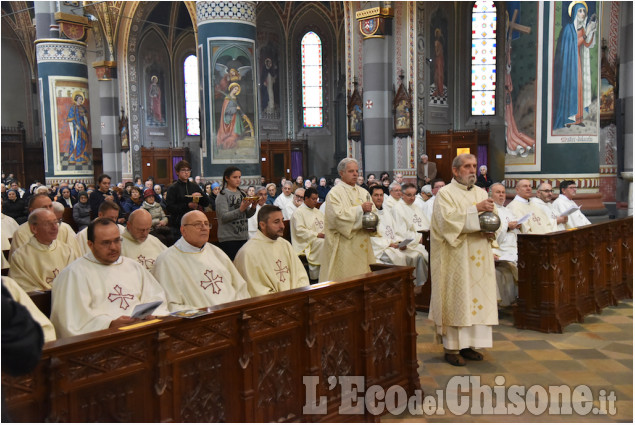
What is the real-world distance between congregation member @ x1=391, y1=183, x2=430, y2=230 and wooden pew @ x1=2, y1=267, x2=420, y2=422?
4120mm

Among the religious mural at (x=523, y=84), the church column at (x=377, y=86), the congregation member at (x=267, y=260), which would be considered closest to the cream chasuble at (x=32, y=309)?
the congregation member at (x=267, y=260)

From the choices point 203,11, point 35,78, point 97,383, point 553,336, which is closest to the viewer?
point 97,383

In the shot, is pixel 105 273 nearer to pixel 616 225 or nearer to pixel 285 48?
pixel 616 225

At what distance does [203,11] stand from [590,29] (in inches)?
291

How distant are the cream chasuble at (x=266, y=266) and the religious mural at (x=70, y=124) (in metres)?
13.1

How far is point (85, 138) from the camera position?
1600 cm

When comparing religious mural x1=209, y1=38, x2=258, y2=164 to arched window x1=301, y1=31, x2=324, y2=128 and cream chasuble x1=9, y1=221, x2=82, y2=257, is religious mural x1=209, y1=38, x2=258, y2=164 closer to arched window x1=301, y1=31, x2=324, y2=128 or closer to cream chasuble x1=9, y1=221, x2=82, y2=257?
cream chasuble x1=9, y1=221, x2=82, y2=257

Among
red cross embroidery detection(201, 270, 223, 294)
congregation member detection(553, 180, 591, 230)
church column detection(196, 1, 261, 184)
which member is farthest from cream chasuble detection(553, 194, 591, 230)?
church column detection(196, 1, 261, 184)

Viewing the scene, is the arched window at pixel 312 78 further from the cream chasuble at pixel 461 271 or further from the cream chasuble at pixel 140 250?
the cream chasuble at pixel 461 271

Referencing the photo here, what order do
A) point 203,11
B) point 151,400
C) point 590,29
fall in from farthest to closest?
point 203,11 < point 590,29 < point 151,400

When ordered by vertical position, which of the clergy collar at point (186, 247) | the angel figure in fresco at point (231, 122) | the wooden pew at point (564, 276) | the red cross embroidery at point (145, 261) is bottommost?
the wooden pew at point (564, 276)

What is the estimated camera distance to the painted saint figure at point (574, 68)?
914 cm

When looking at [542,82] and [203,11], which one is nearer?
[542,82]

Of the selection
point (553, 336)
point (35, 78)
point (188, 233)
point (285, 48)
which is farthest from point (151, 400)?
point (35, 78)
